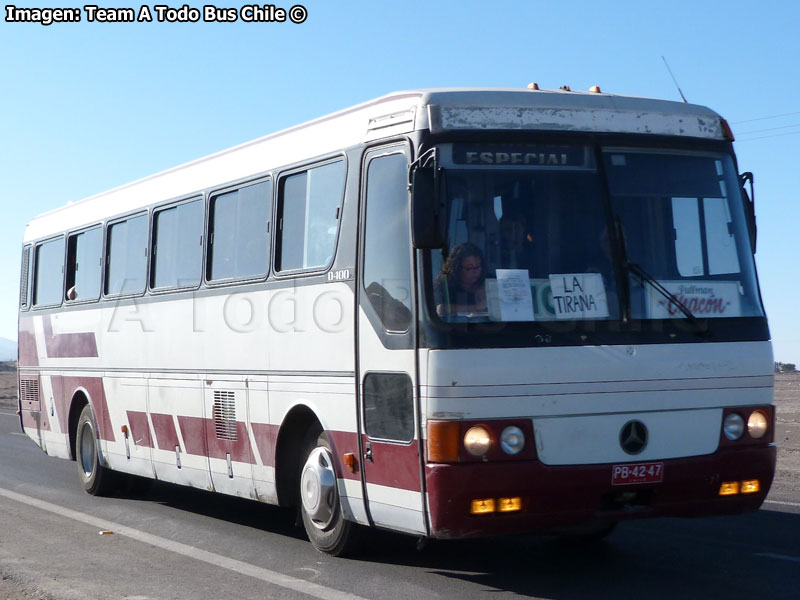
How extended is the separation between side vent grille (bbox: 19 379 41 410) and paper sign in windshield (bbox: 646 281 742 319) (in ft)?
34.5

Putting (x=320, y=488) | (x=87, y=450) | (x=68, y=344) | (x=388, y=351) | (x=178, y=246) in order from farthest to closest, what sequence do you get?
(x=68, y=344) < (x=87, y=450) < (x=178, y=246) < (x=320, y=488) < (x=388, y=351)

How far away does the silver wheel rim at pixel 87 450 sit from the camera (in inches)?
557

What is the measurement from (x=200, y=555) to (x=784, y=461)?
9.63 meters

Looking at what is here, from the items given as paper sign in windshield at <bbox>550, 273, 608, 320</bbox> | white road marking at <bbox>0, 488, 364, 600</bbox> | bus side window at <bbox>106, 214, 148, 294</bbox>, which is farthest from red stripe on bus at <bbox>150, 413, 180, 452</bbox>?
paper sign in windshield at <bbox>550, 273, 608, 320</bbox>

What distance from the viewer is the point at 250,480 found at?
10273 millimetres

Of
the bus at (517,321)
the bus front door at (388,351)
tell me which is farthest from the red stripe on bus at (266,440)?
the bus front door at (388,351)

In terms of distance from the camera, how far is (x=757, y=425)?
26.5 feet

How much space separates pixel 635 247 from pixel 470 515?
207cm

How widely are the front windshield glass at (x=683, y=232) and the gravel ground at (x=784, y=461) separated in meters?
4.47

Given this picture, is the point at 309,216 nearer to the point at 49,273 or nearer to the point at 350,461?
the point at 350,461

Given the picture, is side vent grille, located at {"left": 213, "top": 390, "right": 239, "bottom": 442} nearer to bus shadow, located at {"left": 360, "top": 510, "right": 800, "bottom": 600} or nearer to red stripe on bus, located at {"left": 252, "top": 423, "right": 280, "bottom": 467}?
red stripe on bus, located at {"left": 252, "top": 423, "right": 280, "bottom": 467}

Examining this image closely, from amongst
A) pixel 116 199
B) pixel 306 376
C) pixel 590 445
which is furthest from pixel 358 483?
pixel 116 199

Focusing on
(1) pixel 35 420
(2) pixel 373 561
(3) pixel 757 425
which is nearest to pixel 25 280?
(1) pixel 35 420

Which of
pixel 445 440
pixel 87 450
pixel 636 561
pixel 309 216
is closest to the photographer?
pixel 445 440
